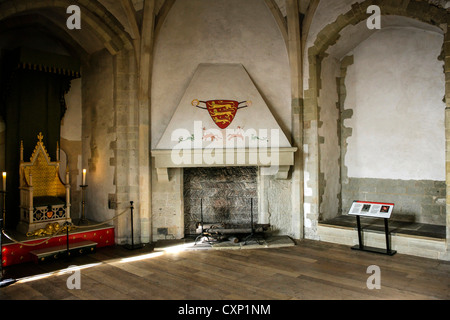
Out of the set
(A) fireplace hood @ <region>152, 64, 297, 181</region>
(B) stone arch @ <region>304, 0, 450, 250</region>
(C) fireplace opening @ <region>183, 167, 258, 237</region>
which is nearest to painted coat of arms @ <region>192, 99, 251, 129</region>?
(A) fireplace hood @ <region>152, 64, 297, 181</region>

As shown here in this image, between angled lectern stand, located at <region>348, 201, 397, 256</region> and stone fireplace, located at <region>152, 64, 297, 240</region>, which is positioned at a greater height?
stone fireplace, located at <region>152, 64, 297, 240</region>

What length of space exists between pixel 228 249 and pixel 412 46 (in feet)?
15.7

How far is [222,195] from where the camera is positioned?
20.5ft

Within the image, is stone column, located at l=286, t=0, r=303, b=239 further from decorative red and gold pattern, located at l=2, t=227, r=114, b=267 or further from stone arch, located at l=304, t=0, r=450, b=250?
decorative red and gold pattern, located at l=2, t=227, r=114, b=267

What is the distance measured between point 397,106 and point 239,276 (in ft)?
14.1

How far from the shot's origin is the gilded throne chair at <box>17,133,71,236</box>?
5.20m

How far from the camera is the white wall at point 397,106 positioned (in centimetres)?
577

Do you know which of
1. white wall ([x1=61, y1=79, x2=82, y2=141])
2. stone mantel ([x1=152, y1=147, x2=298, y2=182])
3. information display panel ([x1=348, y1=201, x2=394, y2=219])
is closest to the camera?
information display panel ([x1=348, y1=201, x2=394, y2=219])

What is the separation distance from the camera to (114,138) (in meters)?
5.90

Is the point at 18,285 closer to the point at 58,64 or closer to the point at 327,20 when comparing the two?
the point at 58,64

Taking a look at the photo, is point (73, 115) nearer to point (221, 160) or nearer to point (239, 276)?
point (221, 160)

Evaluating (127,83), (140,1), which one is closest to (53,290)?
(127,83)

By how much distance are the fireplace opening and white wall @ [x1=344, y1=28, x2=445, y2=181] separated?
2130 mm
